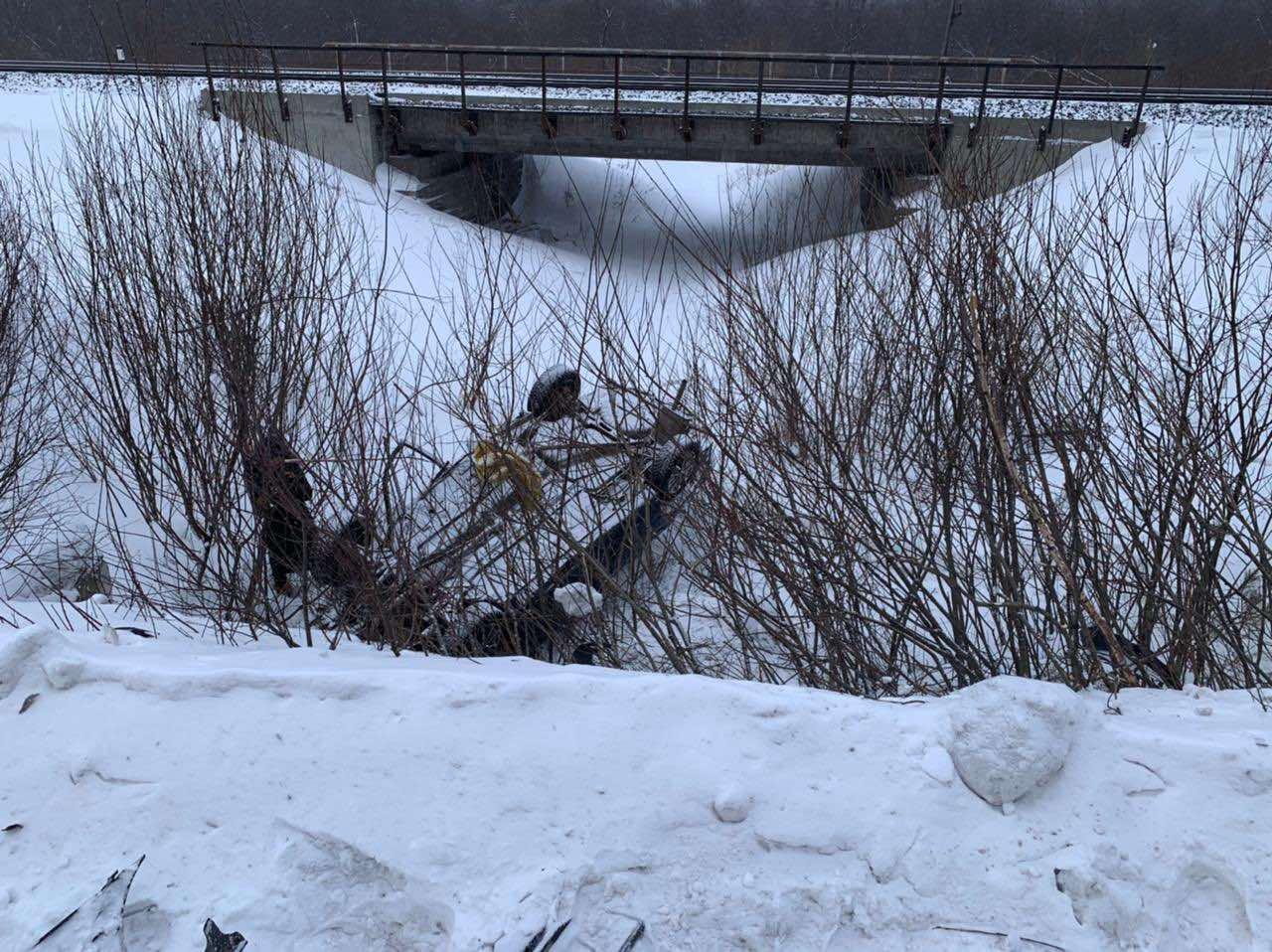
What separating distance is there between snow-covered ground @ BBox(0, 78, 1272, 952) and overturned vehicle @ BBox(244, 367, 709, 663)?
121cm

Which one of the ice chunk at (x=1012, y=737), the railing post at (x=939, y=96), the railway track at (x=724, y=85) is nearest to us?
the ice chunk at (x=1012, y=737)

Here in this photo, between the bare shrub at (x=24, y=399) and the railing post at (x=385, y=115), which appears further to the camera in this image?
the railing post at (x=385, y=115)

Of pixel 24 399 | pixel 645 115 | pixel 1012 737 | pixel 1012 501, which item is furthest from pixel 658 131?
pixel 1012 737

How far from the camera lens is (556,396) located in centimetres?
509

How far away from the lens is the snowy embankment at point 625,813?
228 centimetres

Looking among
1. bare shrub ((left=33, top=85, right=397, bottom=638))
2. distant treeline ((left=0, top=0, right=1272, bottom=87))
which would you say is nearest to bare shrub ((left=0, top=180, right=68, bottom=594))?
bare shrub ((left=33, top=85, right=397, bottom=638))

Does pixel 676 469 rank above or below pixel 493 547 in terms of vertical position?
above

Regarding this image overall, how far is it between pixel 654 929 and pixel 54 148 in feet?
50.1

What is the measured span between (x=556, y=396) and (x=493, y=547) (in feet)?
2.96

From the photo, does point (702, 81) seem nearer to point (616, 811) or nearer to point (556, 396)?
point (556, 396)

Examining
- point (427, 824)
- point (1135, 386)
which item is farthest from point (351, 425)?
point (1135, 386)

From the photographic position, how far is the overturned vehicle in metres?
4.23

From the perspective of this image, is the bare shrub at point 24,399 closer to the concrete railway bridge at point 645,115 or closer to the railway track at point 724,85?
the concrete railway bridge at point 645,115

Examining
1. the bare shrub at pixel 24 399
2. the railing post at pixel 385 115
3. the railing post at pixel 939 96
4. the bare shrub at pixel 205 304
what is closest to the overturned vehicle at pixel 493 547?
the bare shrub at pixel 205 304
